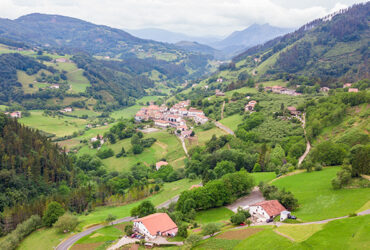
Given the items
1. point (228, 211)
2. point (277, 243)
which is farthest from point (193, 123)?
point (277, 243)

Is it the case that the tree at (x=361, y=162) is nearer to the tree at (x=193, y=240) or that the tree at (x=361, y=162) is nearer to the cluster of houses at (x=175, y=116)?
the tree at (x=193, y=240)

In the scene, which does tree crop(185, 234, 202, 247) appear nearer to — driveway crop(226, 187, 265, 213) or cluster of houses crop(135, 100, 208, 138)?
driveway crop(226, 187, 265, 213)

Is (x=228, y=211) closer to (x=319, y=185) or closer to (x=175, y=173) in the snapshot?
(x=319, y=185)

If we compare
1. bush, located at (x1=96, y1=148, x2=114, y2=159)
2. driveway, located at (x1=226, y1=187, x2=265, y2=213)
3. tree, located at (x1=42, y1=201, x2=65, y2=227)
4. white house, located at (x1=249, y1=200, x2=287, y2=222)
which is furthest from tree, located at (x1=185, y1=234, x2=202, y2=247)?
bush, located at (x1=96, y1=148, x2=114, y2=159)

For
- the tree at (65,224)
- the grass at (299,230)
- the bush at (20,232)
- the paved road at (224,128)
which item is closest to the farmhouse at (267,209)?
the grass at (299,230)

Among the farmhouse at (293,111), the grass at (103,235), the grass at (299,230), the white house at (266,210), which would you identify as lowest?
the grass at (103,235)

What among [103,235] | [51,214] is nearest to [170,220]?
[103,235]

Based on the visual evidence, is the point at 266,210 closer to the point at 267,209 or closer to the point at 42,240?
the point at 267,209
